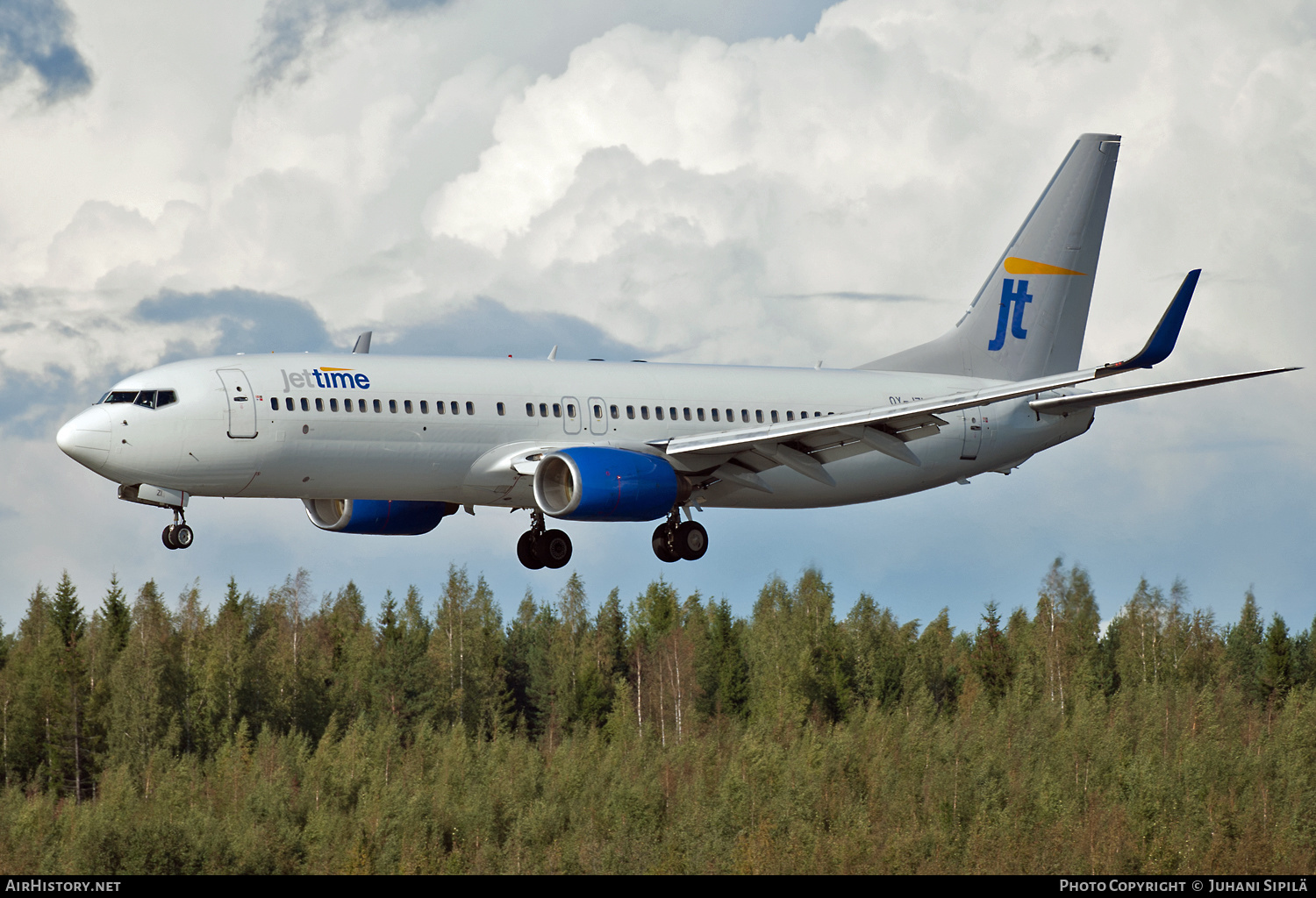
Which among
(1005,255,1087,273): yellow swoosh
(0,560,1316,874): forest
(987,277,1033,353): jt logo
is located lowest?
(0,560,1316,874): forest

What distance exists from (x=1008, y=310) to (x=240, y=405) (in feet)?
79.5

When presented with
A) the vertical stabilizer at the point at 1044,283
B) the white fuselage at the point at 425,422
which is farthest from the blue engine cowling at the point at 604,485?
the vertical stabilizer at the point at 1044,283

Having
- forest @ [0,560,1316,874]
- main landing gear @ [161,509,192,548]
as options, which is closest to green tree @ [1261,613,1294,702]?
forest @ [0,560,1316,874]

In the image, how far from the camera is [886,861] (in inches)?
4183

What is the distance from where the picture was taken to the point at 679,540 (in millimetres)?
37031

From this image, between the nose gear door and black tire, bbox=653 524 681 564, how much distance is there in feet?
36.9

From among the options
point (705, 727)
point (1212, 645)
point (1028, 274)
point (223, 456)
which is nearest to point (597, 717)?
point (705, 727)

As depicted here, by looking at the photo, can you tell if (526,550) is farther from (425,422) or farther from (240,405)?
(240,405)

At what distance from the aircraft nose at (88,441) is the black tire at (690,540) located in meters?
14.2

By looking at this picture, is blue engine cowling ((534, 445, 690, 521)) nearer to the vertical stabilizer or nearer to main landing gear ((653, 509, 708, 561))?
main landing gear ((653, 509, 708, 561))

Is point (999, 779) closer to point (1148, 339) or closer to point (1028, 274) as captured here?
point (1028, 274)

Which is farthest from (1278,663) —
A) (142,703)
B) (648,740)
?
(142,703)

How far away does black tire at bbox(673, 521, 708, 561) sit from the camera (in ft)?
121

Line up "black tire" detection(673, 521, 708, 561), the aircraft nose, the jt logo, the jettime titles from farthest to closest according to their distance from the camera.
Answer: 1. the jt logo
2. "black tire" detection(673, 521, 708, 561)
3. the jettime titles
4. the aircraft nose
